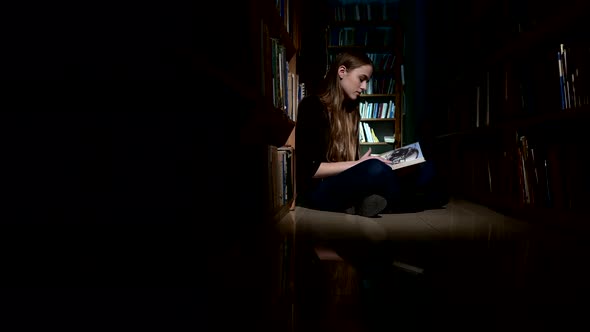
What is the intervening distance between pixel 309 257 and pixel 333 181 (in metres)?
0.99

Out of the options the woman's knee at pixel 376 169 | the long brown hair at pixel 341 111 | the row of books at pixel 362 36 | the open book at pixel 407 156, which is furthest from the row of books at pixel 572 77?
the row of books at pixel 362 36

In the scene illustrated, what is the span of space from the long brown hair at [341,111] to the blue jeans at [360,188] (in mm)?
219

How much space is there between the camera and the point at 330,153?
2320mm

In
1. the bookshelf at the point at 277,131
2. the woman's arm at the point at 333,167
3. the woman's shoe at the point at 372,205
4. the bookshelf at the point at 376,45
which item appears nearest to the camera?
the bookshelf at the point at 277,131

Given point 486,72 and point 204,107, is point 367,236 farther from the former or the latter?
point 486,72

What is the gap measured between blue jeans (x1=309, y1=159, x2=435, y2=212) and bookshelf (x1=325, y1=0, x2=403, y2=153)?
2237mm

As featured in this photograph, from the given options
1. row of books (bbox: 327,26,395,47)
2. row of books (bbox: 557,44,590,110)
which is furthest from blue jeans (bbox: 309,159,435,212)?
row of books (bbox: 327,26,395,47)

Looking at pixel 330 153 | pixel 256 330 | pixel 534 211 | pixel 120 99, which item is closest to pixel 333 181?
pixel 330 153

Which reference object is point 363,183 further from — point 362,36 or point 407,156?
point 362,36

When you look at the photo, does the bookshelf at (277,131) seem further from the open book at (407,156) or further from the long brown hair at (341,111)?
the open book at (407,156)

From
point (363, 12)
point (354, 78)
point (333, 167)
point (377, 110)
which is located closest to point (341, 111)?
point (354, 78)

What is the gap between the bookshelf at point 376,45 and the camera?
4363 mm

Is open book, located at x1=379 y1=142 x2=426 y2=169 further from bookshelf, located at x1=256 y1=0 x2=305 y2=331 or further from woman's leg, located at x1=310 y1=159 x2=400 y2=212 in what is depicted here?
bookshelf, located at x1=256 y1=0 x2=305 y2=331

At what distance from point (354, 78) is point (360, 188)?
60 cm
